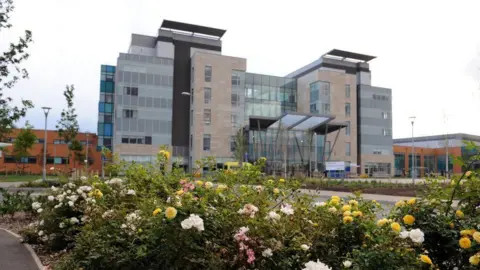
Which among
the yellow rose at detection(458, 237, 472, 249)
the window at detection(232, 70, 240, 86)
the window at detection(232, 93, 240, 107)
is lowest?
the yellow rose at detection(458, 237, 472, 249)

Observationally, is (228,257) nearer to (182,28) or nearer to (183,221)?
(183,221)

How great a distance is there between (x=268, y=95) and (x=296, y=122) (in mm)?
13497

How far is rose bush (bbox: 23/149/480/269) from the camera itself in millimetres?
3080

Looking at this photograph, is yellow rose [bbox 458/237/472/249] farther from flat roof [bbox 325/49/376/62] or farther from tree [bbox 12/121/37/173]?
flat roof [bbox 325/49/376/62]

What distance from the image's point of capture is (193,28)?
208ft

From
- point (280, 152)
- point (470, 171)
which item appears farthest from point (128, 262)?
point (280, 152)

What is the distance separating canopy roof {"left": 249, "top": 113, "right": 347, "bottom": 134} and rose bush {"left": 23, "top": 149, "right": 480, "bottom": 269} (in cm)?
4710

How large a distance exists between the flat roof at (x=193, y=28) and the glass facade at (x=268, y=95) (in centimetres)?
793

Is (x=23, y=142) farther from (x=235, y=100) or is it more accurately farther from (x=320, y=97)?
(x=320, y=97)

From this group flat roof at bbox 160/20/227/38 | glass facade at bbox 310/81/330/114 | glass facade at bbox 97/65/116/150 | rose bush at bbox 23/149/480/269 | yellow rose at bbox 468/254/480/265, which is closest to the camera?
yellow rose at bbox 468/254/480/265

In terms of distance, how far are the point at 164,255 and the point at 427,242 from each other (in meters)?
2.10

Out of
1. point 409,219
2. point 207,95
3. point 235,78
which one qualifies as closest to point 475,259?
point 409,219

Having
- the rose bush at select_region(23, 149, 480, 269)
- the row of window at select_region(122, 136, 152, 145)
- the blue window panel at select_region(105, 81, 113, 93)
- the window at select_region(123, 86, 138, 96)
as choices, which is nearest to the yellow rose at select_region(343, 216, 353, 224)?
the rose bush at select_region(23, 149, 480, 269)

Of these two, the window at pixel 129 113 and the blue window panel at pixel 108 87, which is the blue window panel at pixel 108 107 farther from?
the window at pixel 129 113
